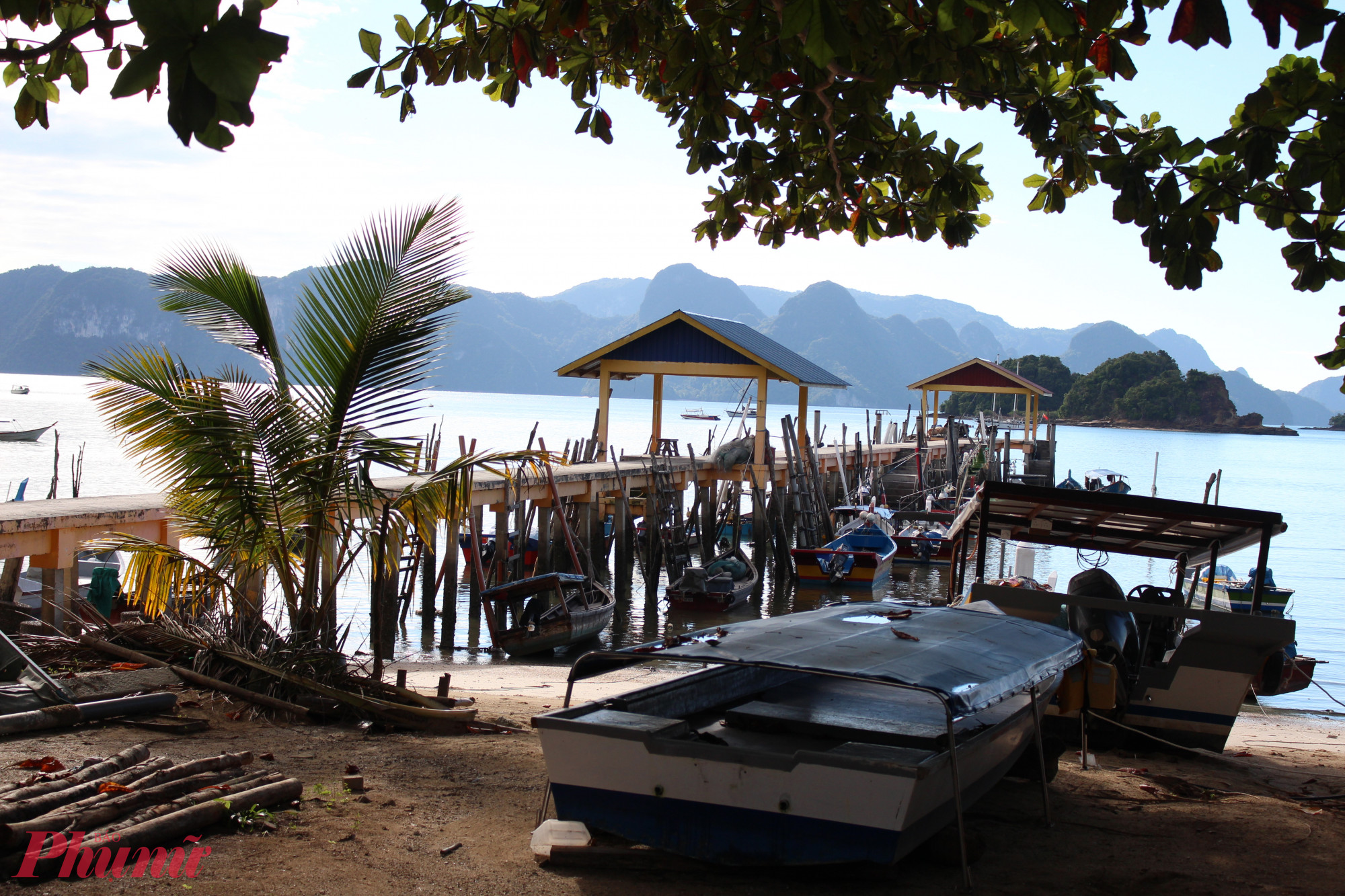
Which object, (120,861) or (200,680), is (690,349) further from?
(120,861)

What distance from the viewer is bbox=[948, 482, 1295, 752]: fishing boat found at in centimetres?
726

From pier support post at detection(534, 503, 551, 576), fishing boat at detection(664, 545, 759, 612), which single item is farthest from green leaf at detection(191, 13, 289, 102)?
fishing boat at detection(664, 545, 759, 612)

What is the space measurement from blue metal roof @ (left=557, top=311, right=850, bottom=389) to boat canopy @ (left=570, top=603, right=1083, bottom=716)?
15808mm

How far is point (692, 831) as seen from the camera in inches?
176

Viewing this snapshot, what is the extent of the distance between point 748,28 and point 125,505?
822cm

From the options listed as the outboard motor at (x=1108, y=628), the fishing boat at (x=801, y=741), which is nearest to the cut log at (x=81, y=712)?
the fishing boat at (x=801, y=741)

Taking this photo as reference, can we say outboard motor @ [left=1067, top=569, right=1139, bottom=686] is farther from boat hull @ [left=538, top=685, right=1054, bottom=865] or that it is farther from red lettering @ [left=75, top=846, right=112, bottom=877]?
red lettering @ [left=75, top=846, right=112, bottom=877]

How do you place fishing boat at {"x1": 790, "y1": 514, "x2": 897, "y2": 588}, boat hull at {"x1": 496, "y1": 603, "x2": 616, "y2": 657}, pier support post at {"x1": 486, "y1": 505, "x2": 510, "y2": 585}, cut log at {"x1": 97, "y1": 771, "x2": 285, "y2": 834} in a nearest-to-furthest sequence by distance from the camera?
cut log at {"x1": 97, "y1": 771, "x2": 285, "y2": 834}
boat hull at {"x1": 496, "y1": 603, "x2": 616, "y2": 657}
pier support post at {"x1": 486, "y1": 505, "x2": 510, "y2": 585}
fishing boat at {"x1": 790, "y1": 514, "x2": 897, "y2": 588}

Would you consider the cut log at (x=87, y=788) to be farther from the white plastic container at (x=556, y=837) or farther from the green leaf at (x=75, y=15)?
the green leaf at (x=75, y=15)

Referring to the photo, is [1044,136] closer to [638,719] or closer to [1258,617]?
[1258,617]

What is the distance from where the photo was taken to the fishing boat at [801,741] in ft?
13.8

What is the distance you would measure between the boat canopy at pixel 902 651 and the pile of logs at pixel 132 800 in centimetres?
168

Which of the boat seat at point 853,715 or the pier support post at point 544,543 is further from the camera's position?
the pier support post at point 544,543

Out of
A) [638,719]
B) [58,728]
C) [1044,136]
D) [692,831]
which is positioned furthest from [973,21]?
[58,728]
